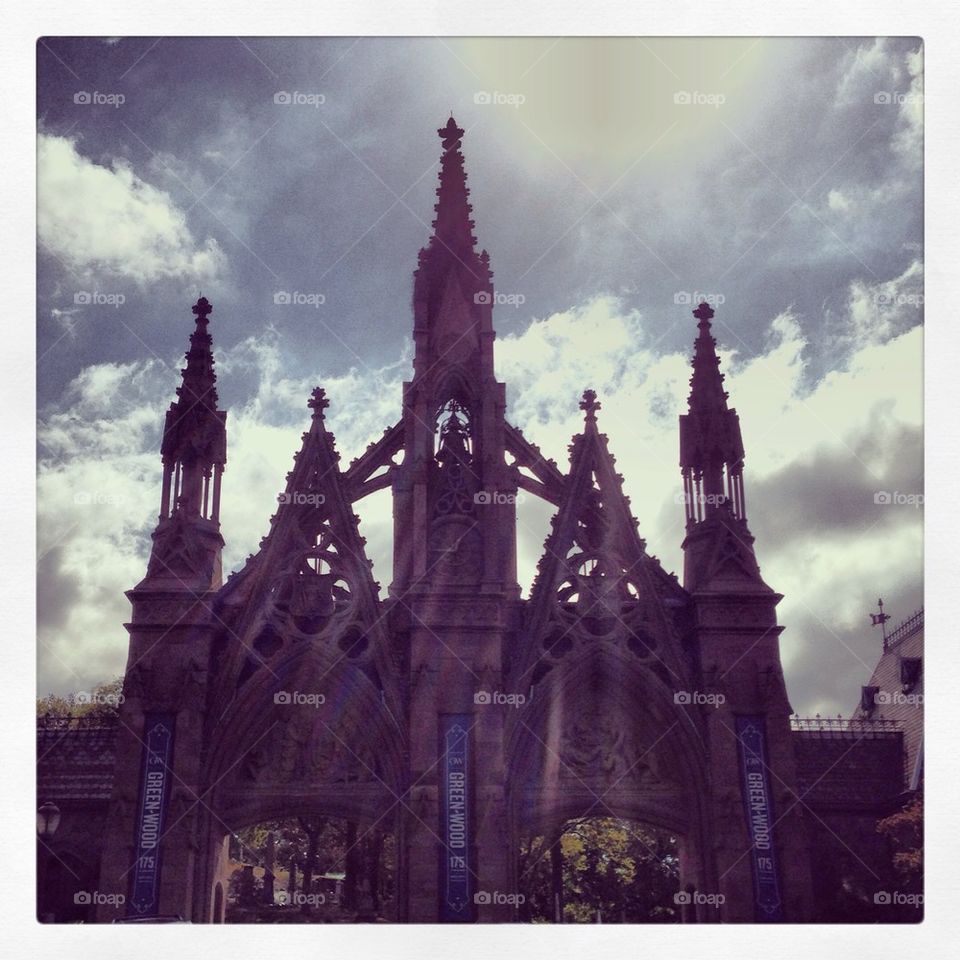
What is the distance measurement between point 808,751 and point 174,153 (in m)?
16.1

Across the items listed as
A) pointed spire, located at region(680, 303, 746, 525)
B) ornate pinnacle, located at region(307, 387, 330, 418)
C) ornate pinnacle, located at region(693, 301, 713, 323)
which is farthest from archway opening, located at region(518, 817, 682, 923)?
ornate pinnacle, located at region(693, 301, 713, 323)

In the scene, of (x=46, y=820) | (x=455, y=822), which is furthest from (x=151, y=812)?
(x=455, y=822)

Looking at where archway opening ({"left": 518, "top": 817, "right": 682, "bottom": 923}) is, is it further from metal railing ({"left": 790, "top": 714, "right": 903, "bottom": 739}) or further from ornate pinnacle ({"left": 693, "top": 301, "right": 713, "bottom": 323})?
ornate pinnacle ({"left": 693, "top": 301, "right": 713, "bottom": 323})

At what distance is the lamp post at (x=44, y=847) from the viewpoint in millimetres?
18844

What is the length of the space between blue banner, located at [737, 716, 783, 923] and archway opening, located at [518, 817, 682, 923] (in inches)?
299

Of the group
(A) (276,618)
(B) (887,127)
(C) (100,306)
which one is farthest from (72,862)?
(B) (887,127)

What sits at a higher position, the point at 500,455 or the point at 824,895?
the point at 500,455

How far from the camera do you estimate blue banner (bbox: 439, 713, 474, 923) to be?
2409 cm

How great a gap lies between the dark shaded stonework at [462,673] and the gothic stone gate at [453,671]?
0.14ft

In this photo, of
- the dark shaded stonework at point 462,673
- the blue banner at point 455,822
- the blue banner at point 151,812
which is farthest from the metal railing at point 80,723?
the blue banner at point 455,822
